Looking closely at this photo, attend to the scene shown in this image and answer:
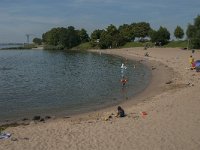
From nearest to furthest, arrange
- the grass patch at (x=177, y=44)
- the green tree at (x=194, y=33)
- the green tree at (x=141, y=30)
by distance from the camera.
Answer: the green tree at (x=194, y=33) → the grass patch at (x=177, y=44) → the green tree at (x=141, y=30)

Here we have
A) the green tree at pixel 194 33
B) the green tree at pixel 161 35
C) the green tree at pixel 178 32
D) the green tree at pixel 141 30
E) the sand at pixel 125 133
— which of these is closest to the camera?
the sand at pixel 125 133

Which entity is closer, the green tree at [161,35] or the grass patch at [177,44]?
the grass patch at [177,44]

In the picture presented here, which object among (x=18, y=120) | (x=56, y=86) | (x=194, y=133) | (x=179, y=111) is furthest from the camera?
(x=56, y=86)

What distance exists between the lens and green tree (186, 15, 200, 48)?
10562 centimetres

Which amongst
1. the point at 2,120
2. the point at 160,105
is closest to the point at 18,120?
the point at 2,120

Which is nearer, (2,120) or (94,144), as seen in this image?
(94,144)

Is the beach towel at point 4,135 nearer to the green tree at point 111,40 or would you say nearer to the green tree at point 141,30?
the green tree at point 111,40

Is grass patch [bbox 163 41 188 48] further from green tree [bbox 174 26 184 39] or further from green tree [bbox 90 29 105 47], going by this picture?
green tree [bbox 90 29 105 47]

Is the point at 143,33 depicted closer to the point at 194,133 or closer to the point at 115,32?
the point at 115,32

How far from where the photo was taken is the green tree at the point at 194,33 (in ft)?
347

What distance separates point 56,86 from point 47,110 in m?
15.0

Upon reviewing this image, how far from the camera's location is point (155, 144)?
17.0 meters

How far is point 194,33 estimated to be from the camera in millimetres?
108625

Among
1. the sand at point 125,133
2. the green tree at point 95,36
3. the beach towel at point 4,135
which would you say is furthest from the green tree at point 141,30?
the beach towel at point 4,135
